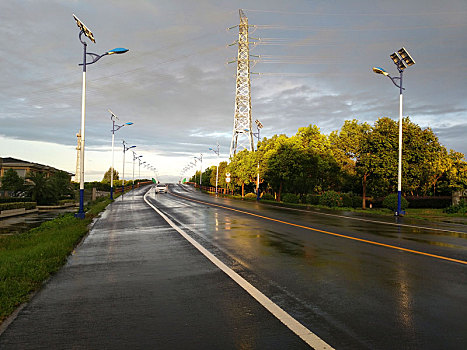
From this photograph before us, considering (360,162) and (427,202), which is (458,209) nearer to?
(360,162)

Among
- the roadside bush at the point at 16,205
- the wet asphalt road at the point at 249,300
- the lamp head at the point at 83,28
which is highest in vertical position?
the lamp head at the point at 83,28

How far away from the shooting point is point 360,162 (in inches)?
1531

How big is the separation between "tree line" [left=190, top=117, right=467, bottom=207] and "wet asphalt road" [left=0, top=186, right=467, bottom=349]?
89.0 feet

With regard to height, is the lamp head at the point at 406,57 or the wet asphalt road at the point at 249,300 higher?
the lamp head at the point at 406,57

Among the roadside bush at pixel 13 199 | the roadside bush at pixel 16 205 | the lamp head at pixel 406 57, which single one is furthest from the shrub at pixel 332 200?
the roadside bush at pixel 13 199

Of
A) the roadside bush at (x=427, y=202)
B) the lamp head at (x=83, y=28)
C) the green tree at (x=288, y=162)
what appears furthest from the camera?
the roadside bush at (x=427, y=202)

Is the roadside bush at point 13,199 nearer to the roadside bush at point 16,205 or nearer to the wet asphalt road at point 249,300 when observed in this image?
the roadside bush at point 16,205

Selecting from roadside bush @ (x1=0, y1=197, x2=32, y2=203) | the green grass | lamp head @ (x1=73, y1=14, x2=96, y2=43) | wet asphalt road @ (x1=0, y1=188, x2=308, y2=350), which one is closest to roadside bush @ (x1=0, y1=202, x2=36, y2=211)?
roadside bush @ (x1=0, y1=197, x2=32, y2=203)

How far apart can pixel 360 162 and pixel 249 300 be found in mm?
35664

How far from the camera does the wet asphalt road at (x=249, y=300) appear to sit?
427cm

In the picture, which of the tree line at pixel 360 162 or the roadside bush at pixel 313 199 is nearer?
the tree line at pixel 360 162

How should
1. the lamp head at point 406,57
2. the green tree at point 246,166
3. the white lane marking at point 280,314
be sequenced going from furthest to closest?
the green tree at point 246,166 < the lamp head at point 406,57 < the white lane marking at point 280,314

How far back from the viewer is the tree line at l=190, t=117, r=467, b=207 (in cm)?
3603

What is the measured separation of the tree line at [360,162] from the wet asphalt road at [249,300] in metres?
27.1
